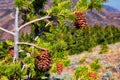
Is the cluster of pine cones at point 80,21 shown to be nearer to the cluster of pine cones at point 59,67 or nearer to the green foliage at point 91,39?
the cluster of pine cones at point 59,67

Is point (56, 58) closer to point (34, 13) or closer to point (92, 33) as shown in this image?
point (34, 13)

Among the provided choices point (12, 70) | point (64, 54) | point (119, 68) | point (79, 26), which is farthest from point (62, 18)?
point (119, 68)

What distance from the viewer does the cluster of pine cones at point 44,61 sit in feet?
24.2

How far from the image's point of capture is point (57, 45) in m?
8.21

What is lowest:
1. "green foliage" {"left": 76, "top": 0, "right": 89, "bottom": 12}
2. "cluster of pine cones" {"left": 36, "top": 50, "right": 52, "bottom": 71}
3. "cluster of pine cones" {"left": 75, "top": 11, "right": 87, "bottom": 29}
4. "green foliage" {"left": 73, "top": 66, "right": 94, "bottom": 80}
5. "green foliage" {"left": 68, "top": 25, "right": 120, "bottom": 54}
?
"green foliage" {"left": 68, "top": 25, "right": 120, "bottom": 54}

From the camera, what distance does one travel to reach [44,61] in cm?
741

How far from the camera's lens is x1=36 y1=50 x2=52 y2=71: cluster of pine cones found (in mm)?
7391

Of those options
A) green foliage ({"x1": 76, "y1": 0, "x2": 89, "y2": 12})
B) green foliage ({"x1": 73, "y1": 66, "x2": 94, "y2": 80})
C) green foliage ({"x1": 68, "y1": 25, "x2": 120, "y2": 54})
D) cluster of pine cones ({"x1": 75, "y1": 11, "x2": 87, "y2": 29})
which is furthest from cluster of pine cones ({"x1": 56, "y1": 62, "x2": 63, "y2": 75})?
green foliage ({"x1": 68, "y1": 25, "x2": 120, "y2": 54})

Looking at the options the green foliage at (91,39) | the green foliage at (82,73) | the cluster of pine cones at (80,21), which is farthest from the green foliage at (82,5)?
the green foliage at (91,39)

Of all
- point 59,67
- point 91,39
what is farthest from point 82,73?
point 91,39

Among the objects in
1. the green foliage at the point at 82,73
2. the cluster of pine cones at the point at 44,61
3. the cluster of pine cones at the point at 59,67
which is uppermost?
the cluster of pine cones at the point at 44,61

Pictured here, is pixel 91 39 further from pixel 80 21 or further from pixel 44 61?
pixel 44 61

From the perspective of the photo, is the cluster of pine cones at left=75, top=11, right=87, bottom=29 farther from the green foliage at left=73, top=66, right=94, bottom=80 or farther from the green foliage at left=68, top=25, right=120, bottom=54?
the green foliage at left=68, top=25, right=120, bottom=54

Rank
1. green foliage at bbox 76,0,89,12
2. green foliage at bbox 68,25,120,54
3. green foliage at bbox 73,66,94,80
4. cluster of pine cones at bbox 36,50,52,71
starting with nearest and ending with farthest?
cluster of pine cones at bbox 36,50,52,71 < green foliage at bbox 76,0,89,12 < green foliage at bbox 73,66,94,80 < green foliage at bbox 68,25,120,54
